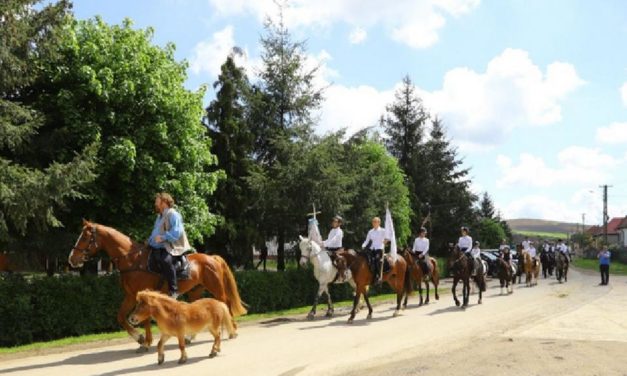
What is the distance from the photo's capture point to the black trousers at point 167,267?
1225cm

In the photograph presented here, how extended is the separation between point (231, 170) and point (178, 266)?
14.2 meters

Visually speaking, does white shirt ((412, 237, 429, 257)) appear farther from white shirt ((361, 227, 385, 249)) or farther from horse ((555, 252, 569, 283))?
horse ((555, 252, 569, 283))

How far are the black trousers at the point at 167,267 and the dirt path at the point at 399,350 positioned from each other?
51.1 inches

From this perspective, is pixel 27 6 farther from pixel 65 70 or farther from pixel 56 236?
pixel 56 236

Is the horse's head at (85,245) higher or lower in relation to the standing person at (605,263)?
higher

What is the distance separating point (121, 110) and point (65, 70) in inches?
83.0

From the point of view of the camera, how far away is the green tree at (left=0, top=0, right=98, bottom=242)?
1386 centimetres

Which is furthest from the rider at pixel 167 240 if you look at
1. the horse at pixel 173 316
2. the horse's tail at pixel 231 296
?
the horse's tail at pixel 231 296

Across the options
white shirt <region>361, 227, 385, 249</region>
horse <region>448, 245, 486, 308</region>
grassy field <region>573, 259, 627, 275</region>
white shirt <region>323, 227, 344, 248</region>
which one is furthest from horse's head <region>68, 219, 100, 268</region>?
grassy field <region>573, 259, 627, 275</region>

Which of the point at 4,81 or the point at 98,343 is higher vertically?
the point at 4,81

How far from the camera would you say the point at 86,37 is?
20109mm

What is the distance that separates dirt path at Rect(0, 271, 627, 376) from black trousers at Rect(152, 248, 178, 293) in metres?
1.30

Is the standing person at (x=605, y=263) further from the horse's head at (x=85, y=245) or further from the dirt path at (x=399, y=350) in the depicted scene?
the horse's head at (x=85, y=245)

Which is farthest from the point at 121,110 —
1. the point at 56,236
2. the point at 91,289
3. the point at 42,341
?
the point at 42,341
